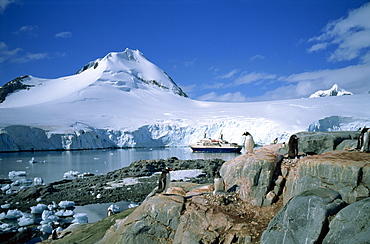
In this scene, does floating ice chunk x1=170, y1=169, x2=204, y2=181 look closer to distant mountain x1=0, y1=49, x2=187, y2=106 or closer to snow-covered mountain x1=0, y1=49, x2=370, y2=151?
snow-covered mountain x1=0, y1=49, x2=370, y2=151

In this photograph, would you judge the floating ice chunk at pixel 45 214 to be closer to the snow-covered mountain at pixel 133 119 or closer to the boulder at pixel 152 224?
the boulder at pixel 152 224

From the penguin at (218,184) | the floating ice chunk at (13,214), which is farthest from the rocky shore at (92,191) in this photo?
the penguin at (218,184)

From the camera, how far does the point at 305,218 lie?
4.52 meters

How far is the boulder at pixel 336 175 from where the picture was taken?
5430 mm

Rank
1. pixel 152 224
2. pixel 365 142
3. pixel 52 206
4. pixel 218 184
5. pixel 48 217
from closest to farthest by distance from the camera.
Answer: pixel 152 224, pixel 365 142, pixel 218 184, pixel 48 217, pixel 52 206

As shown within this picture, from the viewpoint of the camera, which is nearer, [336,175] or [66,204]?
[336,175]

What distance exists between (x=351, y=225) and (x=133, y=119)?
5548 cm

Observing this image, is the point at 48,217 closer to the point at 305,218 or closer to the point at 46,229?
the point at 46,229

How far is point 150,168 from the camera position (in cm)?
2203

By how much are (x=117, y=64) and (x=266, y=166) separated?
93.0m

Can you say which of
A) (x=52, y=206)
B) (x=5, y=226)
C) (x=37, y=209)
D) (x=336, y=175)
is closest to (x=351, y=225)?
(x=336, y=175)

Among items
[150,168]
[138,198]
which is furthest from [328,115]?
[138,198]

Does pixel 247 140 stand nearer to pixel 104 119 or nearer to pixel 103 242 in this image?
pixel 103 242

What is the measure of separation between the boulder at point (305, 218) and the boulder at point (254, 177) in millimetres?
1836
